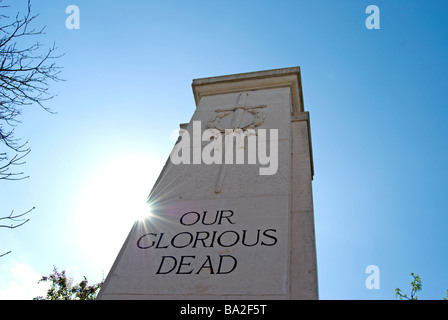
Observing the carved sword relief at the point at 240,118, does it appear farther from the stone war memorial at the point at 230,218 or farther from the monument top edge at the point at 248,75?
the monument top edge at the point at 248,75

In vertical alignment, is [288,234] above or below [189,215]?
below

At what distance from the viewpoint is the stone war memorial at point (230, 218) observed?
3467 millimetres

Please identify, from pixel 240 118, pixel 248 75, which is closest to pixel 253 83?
pixel 248 75

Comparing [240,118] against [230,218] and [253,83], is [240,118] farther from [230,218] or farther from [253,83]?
[230,218]

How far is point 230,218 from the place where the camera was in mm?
4141

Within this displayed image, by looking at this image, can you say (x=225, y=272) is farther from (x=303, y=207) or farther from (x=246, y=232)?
(x=303, y=207)

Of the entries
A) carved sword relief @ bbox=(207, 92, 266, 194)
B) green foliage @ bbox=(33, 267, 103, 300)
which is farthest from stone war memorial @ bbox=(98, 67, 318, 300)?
green foliage @ bbox=(33, 267, 103, 300)

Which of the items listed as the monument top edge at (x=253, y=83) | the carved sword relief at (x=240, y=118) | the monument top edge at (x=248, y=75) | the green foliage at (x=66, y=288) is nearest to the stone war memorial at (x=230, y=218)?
the carved sword relief at (x=240, y=118)

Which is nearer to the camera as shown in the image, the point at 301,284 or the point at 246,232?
the point at 301,284

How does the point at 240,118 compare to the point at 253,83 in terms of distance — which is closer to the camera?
the point at 240,118

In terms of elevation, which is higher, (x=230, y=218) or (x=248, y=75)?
(x=248, y=75)

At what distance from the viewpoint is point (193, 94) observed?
7.57 metres
